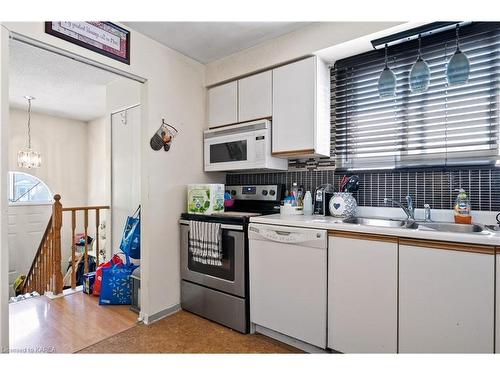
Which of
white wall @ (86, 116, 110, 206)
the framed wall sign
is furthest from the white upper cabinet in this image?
white wall @ (86, 116, 110, 206)

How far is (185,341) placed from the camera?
1.90 meters

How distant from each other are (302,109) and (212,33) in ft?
3.07

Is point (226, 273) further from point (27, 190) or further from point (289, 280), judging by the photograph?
point (27, 190)

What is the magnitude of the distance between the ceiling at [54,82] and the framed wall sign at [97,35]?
769mm

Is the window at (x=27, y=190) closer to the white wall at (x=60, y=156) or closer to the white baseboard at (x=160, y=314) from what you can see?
the white wall at (x=60, y=156)

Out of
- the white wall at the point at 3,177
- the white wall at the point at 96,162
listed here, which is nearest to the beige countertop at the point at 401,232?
the white wall at the point at 3,177

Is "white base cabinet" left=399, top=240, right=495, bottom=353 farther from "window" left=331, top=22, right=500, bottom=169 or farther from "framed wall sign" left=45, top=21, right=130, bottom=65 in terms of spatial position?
"framed wall sign" left=45, top=21, right=130, bottom=65

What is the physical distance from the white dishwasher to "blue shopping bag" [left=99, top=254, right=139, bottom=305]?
1.30 metres

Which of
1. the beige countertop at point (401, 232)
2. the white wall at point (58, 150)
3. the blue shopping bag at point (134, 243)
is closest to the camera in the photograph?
the beige countertop at point (401, 232)

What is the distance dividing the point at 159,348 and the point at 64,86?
327 centimetres

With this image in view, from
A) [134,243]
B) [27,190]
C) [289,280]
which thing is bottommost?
[289,280]

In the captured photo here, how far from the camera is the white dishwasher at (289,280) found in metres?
1.67

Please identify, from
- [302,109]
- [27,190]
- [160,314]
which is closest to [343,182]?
[302,109]

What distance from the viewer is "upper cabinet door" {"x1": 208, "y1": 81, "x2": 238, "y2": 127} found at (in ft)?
7.95
